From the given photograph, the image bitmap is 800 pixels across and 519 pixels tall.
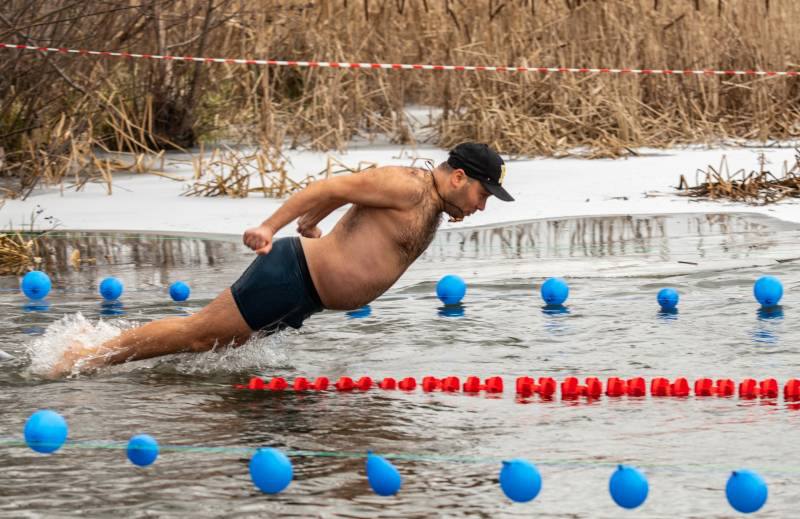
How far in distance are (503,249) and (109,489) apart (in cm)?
587

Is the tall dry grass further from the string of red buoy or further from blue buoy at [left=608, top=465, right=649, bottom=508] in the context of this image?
blue buoy at [left=608, top=465, right=649, bottom=508]

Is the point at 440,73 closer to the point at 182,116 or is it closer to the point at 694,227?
the point at 182,116

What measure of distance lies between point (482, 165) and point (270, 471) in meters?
2.26

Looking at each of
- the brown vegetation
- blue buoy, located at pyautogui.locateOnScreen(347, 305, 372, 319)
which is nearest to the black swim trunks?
blue buoy, located at pyautogui.locateOnScreen(347, 305, 372, 319)

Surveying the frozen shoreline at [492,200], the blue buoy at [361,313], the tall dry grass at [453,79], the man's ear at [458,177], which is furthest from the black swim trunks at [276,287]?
the tall dry grass at [453,79]

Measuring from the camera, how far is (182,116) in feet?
49.3

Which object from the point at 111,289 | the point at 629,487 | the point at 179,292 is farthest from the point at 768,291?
the point at 111,289

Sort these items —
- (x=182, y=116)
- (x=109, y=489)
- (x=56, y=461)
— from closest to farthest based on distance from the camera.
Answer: (x=109, y=489) → (x=56, y=461) → (x=182, y=116)

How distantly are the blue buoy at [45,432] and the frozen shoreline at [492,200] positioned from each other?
222 inches

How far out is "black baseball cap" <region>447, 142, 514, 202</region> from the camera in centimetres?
630

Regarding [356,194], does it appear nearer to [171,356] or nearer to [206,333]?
[206,333]

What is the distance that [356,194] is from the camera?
6328 mm

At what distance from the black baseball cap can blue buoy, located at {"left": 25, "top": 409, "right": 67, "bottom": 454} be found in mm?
2387

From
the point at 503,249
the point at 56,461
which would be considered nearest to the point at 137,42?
the point at 503,249
